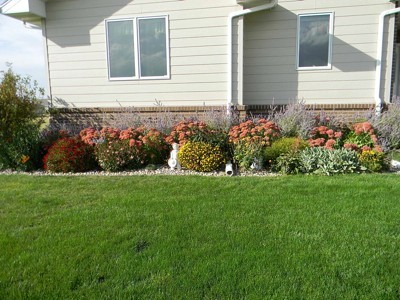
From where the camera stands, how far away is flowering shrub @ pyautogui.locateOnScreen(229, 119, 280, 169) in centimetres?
630

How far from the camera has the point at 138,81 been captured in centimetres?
905

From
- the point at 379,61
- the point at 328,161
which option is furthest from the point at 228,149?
the point at 379,61

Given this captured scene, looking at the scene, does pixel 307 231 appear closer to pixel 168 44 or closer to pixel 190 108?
pixel 190 108

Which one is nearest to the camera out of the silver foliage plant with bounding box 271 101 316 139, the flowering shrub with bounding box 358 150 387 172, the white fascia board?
the flowering shrub with bounding box 358 150 387 172

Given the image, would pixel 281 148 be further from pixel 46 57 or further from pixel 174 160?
pixel 46 57

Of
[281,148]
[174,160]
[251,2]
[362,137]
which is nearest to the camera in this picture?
[281,148]

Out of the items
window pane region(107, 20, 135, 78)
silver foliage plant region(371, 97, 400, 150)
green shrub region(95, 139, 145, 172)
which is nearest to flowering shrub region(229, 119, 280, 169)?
green shrub region(95, 139, 145, 172)

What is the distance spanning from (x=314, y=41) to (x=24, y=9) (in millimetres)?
7333

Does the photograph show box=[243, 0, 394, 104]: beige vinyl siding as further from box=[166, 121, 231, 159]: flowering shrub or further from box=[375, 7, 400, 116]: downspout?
box=[166, 121, 231, 159]: flowering shrub

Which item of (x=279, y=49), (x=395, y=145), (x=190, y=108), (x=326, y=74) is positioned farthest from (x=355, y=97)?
(x=190, y=108)

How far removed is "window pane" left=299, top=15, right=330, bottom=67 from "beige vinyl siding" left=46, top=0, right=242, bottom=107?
6.13 ft

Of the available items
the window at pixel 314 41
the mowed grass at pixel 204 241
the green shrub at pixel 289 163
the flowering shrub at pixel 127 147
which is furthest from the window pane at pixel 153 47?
the mowed grass at pixel 204 241

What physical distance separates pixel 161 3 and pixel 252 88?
10.4 feet

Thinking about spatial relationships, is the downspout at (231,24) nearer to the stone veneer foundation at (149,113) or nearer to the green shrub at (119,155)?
the stone veneer foundation at (149,113)
